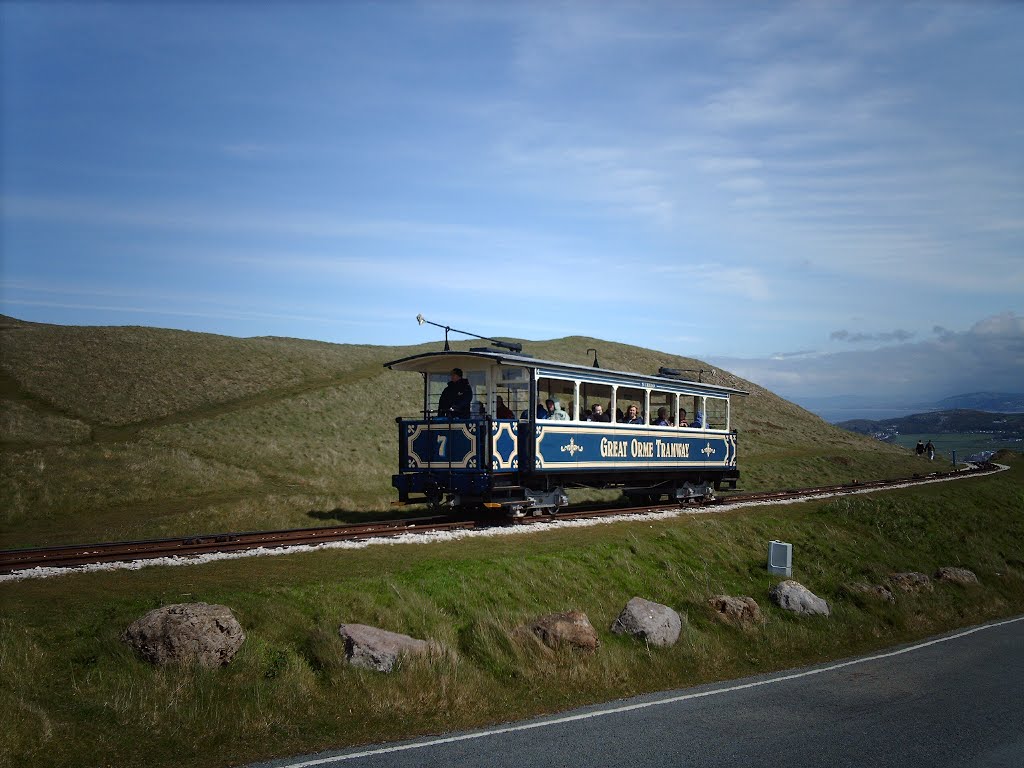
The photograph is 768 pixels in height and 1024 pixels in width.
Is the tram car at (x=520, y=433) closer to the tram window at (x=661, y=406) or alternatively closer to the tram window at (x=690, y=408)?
the tram window at (x=661, y=406)

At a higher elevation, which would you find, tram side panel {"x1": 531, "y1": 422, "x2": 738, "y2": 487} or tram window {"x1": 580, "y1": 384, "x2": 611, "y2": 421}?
tram window {"x1": 580, "y1": 384, "x2": 611, "y2": 421}

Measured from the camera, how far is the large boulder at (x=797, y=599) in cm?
1495

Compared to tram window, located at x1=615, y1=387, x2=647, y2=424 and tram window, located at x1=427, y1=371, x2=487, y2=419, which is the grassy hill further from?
tram window, located at x1=615, y1=387, x2=647, y2=424

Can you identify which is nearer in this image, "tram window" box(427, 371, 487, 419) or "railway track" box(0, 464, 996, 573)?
"railway track" box(0, 464, 996, 573)

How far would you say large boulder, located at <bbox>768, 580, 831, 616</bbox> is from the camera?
14945mm

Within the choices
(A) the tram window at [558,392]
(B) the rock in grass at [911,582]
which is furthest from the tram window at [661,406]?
(B) the rock in grass at [911,582]

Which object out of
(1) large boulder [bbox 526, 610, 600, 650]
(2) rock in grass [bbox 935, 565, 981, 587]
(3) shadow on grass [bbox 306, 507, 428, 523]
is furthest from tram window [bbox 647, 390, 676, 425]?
(1) large boulder [bbox 526, 610, 600, 650]

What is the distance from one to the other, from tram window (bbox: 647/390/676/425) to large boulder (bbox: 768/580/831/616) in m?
8.53

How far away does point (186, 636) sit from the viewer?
9125 mm

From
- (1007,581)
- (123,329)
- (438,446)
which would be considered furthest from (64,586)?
(123,329)

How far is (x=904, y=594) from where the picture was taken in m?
16.6

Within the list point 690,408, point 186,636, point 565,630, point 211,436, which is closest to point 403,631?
point 565,630

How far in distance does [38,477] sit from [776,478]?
32.4 m

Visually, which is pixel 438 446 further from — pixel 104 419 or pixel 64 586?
pixel 104 419
